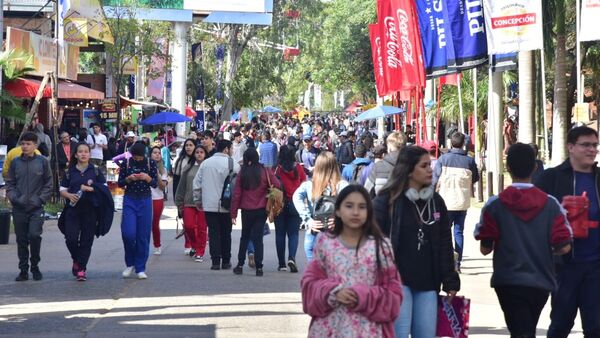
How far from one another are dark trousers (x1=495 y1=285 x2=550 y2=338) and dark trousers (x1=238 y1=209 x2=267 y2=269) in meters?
7.54

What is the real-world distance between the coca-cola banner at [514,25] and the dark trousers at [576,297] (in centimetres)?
1327

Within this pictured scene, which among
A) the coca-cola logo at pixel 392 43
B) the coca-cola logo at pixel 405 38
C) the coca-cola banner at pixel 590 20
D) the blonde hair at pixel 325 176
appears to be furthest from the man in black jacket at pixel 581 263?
the coca-cola logo at pixel 392 43

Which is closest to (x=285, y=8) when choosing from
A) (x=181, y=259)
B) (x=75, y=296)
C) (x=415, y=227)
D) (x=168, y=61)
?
(x=168, y=61)

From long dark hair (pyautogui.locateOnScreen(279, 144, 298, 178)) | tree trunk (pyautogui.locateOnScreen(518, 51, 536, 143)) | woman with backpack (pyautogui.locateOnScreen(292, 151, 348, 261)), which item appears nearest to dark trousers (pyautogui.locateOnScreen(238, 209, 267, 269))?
long dark hair (pyautogui.locateOnScreen(279, 144, 298, 178))

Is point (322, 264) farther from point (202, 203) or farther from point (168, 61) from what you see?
point (168, 61)

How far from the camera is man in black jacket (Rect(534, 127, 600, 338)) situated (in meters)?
8.03

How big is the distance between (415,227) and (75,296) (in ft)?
20.5

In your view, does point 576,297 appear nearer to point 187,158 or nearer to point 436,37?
point 187,158

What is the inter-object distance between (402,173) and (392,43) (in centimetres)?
2284

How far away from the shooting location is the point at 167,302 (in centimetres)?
1254

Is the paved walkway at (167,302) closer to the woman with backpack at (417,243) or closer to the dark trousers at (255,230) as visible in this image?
the dark trousers at (255,230)

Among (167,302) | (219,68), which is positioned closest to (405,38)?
(167,302)

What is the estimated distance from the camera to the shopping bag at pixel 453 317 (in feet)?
24.8

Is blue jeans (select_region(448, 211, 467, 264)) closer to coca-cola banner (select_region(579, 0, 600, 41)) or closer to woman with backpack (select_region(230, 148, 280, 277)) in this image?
woman with backpack (select_region(230, 148, 280, 277))
